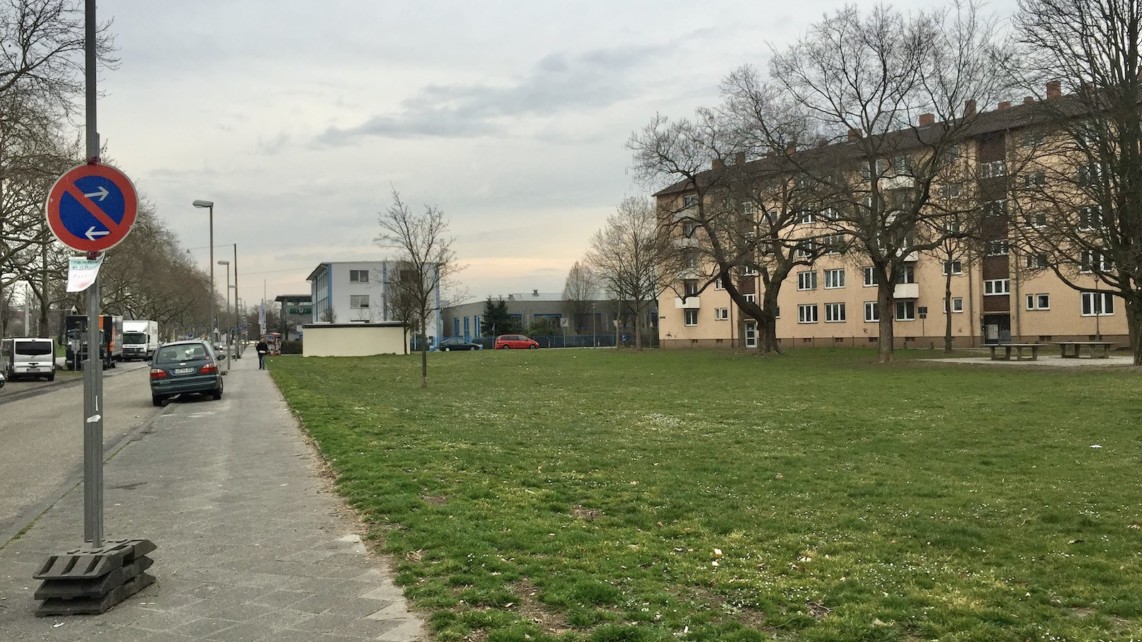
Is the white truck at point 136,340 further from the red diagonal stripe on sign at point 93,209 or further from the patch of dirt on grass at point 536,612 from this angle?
the patch of dirt on grass at point 536,612

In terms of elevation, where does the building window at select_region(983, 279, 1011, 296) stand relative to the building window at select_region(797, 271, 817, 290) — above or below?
below

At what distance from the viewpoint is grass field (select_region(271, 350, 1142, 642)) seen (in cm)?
483

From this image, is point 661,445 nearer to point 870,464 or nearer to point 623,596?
point 870,464

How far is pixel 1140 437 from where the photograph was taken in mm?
12266

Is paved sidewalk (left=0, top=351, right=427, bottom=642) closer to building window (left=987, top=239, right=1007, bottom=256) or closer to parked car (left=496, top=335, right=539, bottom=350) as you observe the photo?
building window (left=987, top=239, right=1007, bottom=256)

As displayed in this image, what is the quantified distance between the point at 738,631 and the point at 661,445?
26.1 ft

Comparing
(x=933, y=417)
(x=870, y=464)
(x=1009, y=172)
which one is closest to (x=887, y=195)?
(x=1009, y=172)

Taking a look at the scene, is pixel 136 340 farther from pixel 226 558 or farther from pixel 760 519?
pixel 760 519

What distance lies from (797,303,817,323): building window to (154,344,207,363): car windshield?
54378 millimetres

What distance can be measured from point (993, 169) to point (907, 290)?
110 ft

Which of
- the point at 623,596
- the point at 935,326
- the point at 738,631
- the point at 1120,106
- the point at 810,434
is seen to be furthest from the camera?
the point at 935,326

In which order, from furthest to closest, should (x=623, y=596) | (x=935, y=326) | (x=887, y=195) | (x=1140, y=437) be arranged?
(x=935, y=326) → (x=887, y=195) → (x=1140, y=437) → (x=623, y=596)

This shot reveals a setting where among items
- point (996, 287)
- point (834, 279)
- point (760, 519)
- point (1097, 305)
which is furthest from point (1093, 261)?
point (834, 279)

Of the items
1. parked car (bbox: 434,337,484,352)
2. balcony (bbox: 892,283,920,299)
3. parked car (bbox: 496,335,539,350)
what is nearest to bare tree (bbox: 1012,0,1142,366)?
balcony (bbox: 892,283,920,299)
